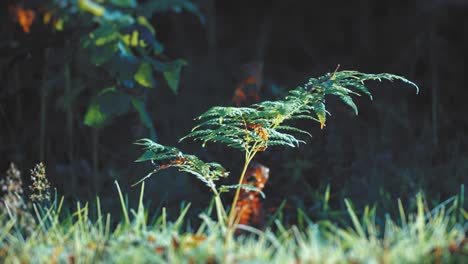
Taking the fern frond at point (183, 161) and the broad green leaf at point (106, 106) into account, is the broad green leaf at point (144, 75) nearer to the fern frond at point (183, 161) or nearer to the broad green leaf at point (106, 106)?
the broad green leaf at point (106, 106)

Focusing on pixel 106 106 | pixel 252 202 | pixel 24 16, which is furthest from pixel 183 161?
pixel 24 16

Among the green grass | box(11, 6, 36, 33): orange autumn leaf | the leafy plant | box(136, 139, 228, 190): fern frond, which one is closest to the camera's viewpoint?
the green grass

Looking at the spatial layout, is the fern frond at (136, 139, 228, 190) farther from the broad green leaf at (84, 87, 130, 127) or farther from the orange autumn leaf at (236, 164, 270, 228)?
the broad green leaf at (84, 87, 130, 127)

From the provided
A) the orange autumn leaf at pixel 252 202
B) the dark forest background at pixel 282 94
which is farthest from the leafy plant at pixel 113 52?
the orange autumn leaf at pixel 252 202

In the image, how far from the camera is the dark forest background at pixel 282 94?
368 cm

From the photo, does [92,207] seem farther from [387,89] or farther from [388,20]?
[388,20]

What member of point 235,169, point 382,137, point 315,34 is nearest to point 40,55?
point 235,169

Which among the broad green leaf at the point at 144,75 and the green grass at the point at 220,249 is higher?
the broad green leaf at the point at 144,75

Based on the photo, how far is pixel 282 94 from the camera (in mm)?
3699

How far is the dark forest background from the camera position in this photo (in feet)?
12.1

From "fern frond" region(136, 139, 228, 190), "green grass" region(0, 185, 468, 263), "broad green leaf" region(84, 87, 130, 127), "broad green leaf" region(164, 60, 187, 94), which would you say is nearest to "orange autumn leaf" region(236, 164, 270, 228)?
"fern frond" region(136, 139, 228, 190)

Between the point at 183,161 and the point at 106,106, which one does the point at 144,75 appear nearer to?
the point at 106,106

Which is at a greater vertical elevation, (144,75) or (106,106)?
(144,75)

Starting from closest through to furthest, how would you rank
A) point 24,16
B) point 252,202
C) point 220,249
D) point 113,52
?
point 220,249 < point 252,202 < point 113,52 < point 24,16
